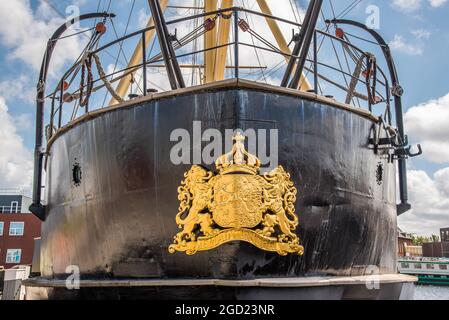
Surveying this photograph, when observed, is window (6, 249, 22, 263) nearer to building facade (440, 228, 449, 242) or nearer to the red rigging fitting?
the red rigging fitting

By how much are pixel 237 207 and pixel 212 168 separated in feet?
2.02

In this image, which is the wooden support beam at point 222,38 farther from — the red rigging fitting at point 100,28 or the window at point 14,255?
the window at point 14,255

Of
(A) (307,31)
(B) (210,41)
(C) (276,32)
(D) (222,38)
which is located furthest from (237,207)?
(C) (276,32)

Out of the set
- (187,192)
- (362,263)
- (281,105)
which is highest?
(281,105)

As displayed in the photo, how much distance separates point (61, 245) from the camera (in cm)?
778

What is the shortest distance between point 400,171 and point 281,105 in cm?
477

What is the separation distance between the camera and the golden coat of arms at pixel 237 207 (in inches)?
231

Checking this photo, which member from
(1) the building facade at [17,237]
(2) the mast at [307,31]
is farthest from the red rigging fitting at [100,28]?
(1) the building facade at [17,237]

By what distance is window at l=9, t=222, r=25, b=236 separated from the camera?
5172 cm

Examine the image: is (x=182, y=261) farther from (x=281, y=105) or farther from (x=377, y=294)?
(x=377, y=294)

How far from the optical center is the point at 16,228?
5188 cm

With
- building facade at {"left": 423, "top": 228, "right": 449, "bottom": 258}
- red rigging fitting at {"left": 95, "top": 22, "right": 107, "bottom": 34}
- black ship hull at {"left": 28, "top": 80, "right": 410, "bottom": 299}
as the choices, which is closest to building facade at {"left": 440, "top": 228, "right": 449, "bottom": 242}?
building facade at {"left": 423, "top": 228, "right": 449, "bottom": 258}

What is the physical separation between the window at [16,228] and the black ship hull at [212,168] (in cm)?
4825
